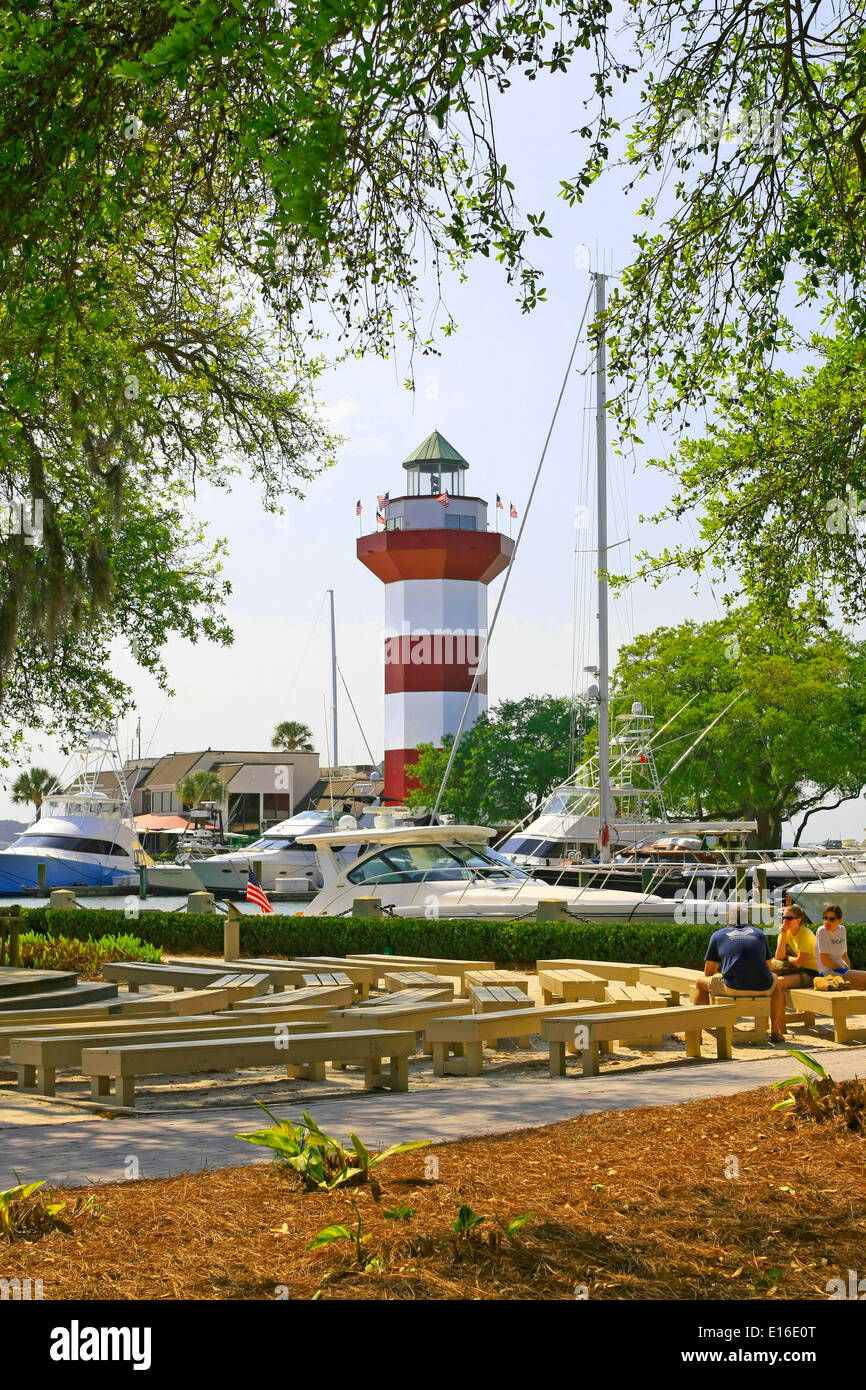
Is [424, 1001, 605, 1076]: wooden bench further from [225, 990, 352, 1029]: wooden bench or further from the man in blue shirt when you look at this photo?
the man in blue shirt

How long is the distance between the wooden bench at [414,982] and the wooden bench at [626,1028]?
2103 mm

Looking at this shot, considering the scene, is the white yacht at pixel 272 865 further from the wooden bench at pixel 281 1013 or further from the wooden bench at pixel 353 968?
the wooden bench at pixel 281 1013

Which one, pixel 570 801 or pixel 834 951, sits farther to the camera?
pixel 570 801

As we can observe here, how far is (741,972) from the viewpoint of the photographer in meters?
11.4

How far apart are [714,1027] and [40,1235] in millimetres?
6989

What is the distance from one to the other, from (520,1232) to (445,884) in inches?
→ 688

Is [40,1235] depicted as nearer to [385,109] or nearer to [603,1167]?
[603,1167]

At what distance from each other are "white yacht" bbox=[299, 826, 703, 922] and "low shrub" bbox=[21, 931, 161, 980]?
440cm

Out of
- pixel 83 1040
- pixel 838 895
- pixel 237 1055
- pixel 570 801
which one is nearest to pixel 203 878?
pixel 570 801

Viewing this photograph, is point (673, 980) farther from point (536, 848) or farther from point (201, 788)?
point (201, 788)

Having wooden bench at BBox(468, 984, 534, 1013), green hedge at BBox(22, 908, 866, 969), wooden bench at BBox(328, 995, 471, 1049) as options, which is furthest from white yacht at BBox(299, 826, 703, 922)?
wooden bench at BBox(328, 995, 471, 1049)

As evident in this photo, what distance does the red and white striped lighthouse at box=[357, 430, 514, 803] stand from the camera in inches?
2692

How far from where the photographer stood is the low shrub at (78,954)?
16.3 m
